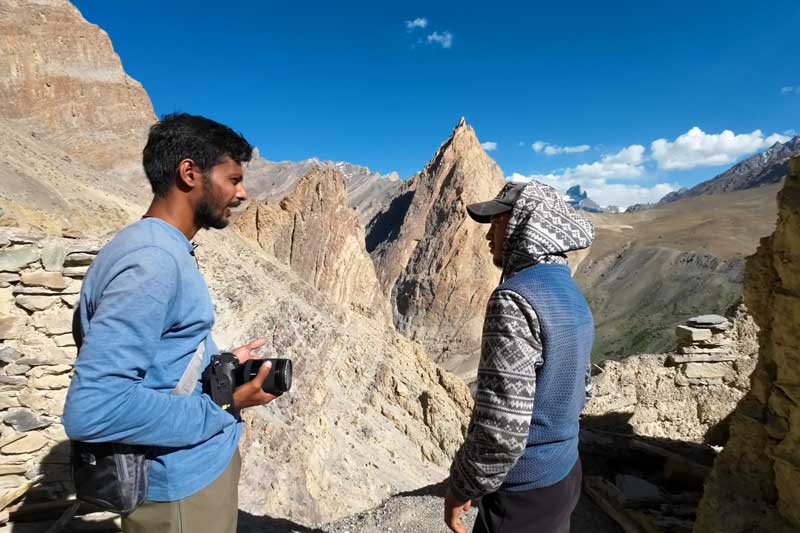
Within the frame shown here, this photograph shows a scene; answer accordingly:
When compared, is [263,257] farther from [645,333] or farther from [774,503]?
[645,333]

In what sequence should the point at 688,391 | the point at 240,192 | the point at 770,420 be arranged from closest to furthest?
the point at 240,192, the point at 770,420, the point at 688,391

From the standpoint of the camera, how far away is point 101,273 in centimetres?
128

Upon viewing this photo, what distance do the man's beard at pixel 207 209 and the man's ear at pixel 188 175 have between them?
Result: 0.03 meters

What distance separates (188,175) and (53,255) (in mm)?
2977

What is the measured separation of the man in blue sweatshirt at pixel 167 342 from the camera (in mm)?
1194

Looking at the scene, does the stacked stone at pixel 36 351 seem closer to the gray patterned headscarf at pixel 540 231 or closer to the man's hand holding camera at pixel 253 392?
the man's hand holding camera at pixel 253 392

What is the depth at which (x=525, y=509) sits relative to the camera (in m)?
1.84

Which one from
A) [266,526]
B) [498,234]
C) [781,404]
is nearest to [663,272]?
[781,404]

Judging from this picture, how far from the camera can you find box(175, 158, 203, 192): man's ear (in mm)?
1545

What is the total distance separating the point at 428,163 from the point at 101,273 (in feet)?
187

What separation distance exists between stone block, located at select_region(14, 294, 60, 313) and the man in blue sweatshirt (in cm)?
273

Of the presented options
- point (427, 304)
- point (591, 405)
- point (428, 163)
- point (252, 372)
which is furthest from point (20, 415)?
point (428, 163)

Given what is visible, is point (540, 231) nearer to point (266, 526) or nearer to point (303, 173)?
point (266, 526)

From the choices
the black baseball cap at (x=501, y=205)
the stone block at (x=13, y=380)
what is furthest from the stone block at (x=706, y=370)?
the stone block at (x=13, y=380)
